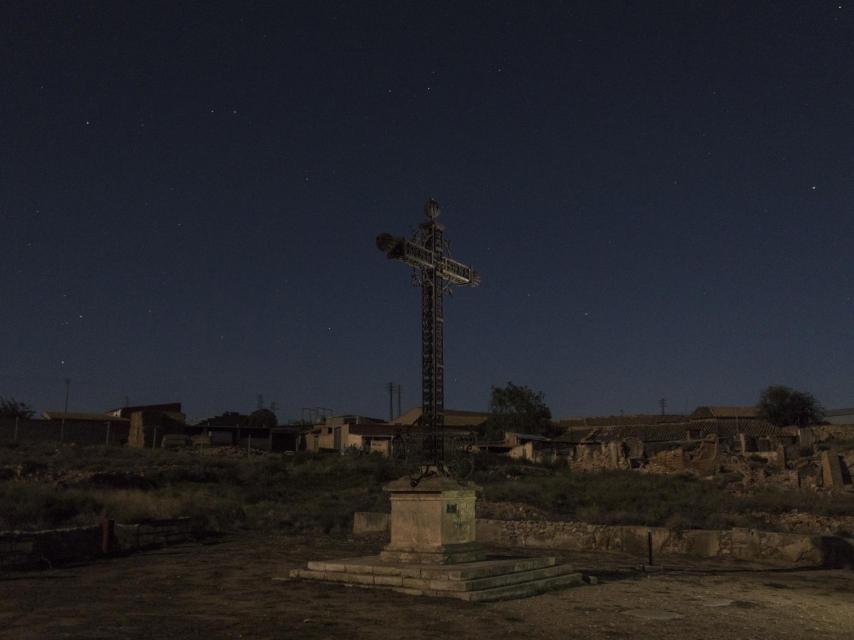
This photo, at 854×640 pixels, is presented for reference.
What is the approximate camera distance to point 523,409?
2886 inches

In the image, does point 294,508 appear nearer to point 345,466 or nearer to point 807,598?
point 345,466

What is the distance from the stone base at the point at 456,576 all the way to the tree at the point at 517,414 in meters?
55.4

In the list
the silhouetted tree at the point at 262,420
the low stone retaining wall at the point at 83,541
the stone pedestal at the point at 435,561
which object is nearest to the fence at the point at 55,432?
the silhouetted tree at the point at 262,420

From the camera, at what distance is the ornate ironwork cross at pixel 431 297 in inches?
482

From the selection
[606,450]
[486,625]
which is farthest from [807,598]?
[606,450]

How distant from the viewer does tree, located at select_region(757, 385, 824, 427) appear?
2566 inches

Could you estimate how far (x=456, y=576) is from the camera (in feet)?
33.3

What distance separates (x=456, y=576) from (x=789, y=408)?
2517 inches

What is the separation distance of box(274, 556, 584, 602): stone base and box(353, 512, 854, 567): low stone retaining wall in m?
3.32

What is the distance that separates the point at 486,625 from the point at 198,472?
88.1 ft

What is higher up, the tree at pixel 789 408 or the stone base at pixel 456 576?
the tree at pixel 789 408

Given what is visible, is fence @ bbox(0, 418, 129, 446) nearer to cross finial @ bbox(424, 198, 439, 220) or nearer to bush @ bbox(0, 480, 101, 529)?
bush @ bbox(0, 480, 101, 529)

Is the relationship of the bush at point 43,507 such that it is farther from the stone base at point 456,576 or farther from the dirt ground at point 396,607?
the stone base at point 456,576

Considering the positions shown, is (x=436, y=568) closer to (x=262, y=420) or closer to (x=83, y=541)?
(x=83, y=541)
